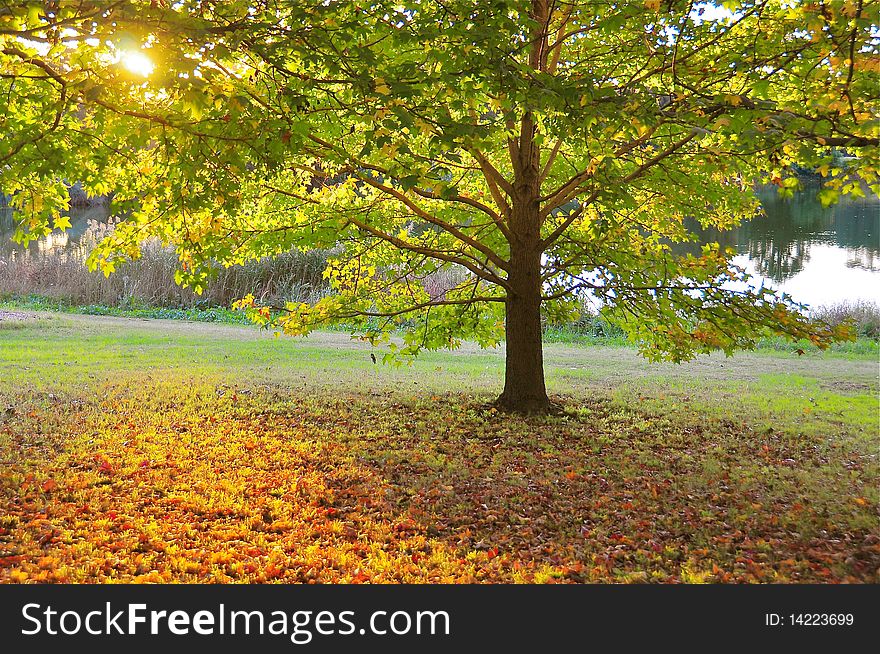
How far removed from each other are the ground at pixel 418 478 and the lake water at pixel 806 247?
1059cm

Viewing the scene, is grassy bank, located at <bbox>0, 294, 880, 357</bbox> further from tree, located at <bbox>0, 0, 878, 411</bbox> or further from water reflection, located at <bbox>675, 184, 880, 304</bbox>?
tree, located at <bbox>0, 0, 878, 411</bbox>

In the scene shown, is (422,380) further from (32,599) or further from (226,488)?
(32,599)

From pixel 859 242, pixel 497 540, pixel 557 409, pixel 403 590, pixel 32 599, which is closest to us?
pixel 32 599

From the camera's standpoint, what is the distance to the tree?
4.60m

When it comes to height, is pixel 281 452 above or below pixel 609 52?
below

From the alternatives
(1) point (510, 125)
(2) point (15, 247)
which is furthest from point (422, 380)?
(2) point (15, 247)

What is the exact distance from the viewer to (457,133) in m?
4.66

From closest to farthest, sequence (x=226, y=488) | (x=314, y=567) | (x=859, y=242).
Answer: (x=314, y=567) < (x=226, y=488) < (x=859, y=242)

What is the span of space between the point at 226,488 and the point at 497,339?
16.6 ft

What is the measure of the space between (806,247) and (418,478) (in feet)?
92.7

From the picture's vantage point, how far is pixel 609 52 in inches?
285

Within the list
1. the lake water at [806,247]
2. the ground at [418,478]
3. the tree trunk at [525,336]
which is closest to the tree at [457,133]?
the tree trunk at [525,336]

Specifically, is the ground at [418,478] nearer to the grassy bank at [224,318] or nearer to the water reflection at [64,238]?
the water reflection at [64,238]

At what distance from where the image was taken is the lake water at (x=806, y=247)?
21.0m
